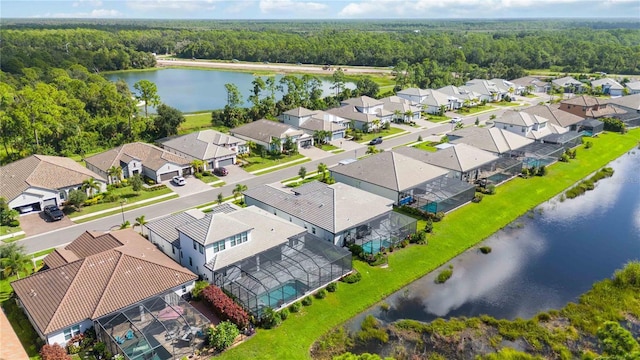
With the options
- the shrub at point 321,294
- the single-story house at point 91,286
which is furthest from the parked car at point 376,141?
the single-story house at point 91,286

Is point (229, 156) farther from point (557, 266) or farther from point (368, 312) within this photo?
point (557, 266)

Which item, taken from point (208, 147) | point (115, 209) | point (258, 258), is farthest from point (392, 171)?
point (115, 209)

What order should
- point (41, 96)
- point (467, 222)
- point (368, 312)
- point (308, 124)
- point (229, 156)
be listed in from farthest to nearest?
point (308, 124) → point (41, 96) → point (229, 156) → point (467, 222) → point (368, 312)

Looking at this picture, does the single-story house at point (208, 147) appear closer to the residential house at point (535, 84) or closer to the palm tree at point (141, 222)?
the palm tree at point (141, 222)

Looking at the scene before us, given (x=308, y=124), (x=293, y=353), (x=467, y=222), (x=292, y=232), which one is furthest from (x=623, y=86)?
(x=293, y=353)

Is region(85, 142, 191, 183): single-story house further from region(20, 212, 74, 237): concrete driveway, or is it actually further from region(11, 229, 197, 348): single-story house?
region(11, 229, 197, 348): single-story house

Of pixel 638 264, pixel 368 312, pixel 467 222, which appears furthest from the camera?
pixel 467 222
